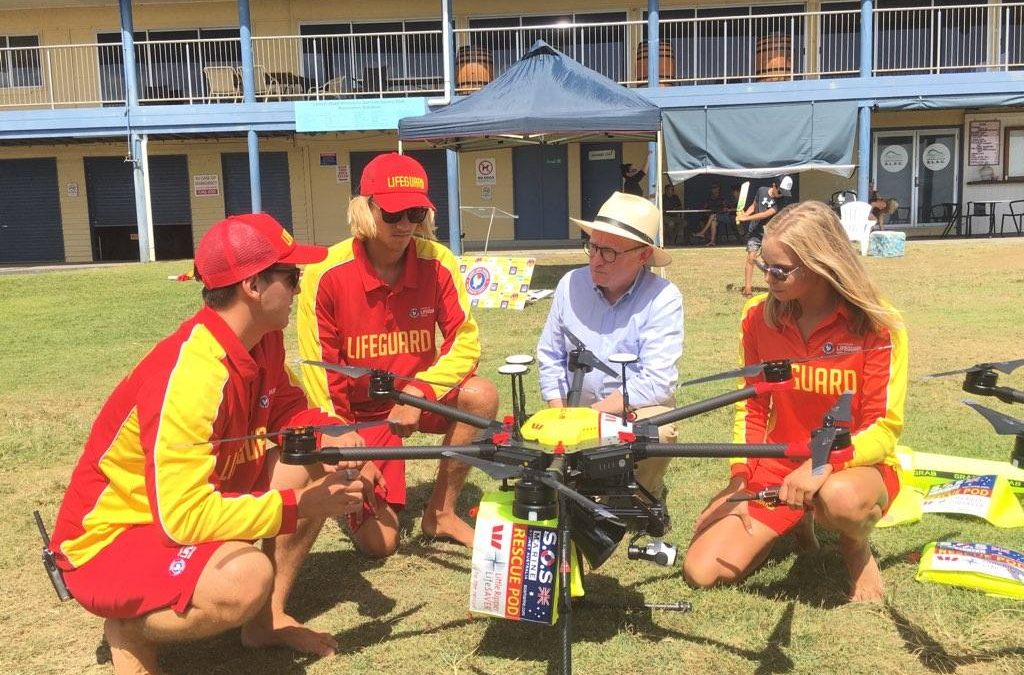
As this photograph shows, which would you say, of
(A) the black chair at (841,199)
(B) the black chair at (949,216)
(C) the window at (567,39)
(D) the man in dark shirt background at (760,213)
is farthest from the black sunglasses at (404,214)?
(B) the black chair at (949,216)

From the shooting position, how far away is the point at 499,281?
1213 centimetres

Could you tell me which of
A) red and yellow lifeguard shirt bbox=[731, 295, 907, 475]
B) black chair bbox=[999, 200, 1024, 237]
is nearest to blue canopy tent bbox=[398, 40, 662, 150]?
red and yellow lifeguard shirt bbox=[731, 295, 907, 475]

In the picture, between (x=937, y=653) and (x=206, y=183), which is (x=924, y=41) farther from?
(x=937, y=653)

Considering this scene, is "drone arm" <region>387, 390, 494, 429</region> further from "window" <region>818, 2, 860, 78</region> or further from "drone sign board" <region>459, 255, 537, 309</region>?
"window" <region>818, 2, 860, 78</region>

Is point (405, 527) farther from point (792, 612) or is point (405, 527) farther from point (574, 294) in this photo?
point (792, 612)

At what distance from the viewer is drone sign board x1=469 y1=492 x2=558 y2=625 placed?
2.82 m

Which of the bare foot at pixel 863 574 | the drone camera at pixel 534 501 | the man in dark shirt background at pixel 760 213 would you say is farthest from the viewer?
the man in dark shirt background at pixel 760 213

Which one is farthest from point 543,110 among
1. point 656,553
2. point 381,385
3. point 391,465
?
point 656,553

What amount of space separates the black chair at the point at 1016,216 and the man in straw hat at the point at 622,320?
21039mm

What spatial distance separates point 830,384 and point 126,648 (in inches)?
104

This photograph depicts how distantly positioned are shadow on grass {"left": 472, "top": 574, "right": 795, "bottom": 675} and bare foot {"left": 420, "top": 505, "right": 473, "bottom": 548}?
0.85m

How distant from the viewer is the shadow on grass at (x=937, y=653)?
3.01 meters

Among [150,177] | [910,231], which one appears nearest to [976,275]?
[910,231]

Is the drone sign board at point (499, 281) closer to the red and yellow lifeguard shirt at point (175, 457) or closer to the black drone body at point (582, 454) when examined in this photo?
the black drone body at point (582, 454)
